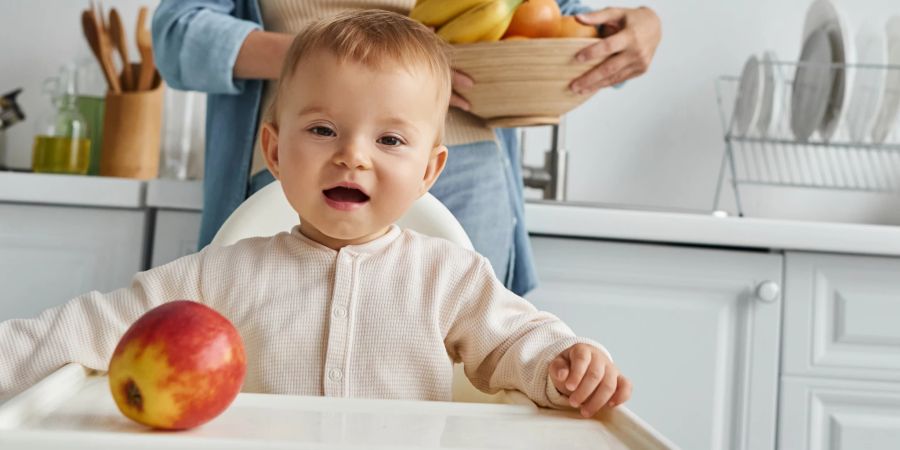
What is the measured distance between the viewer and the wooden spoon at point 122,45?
2.02 m

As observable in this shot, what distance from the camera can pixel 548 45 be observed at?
1238 millimetres

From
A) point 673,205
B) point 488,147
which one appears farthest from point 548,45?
point 673,205

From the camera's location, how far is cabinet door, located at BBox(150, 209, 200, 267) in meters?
1.73

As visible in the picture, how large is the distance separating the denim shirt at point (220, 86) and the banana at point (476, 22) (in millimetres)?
261

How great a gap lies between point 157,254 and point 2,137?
67cm

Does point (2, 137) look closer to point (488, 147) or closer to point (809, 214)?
point (488, 147)

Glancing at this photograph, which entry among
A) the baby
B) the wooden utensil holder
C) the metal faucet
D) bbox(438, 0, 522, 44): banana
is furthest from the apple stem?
the metal faucet

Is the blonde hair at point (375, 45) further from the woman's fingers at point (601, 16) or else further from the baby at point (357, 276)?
the woman's fingers at point (601, 16)

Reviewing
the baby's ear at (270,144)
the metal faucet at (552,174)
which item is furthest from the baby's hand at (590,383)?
the metal faucet at (552,174)

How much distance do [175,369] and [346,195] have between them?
1.18ft

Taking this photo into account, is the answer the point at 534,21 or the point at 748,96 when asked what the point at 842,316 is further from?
the point at 534,21

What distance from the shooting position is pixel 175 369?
2.02 ft

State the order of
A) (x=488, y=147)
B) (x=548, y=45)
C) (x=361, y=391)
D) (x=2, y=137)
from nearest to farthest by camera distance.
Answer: (x=361, y=391) < (x=548, y=45) < (x=488, y=147) < (x=2, y=137)

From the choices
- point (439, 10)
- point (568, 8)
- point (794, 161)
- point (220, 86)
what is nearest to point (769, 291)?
point (568, 8)
